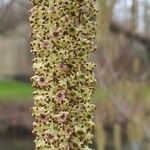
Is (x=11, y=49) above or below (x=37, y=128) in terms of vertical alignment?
above

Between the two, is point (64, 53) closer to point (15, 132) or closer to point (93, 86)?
point (93, 86)

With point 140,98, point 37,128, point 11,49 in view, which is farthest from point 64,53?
point 11,49

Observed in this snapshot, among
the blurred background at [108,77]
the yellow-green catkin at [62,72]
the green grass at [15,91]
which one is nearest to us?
the yellow-green catkin at [62,72]

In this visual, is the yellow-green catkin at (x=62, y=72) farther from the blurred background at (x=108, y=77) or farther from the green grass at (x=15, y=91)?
the green grass at (x=15, y=91)

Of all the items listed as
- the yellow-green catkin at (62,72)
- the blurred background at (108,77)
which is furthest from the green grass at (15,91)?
the yellow-green catkin at (62,72)

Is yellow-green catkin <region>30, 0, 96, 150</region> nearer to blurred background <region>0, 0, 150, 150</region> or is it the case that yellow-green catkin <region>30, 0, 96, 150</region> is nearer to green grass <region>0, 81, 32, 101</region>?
blurred background <region>0, 0, 150, 150</region>

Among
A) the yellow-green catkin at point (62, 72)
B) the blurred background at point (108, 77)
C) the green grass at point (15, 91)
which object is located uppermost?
the green grass at point (15, 91)

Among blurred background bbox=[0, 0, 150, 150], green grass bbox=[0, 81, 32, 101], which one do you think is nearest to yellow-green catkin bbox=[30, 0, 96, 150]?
blurred background bbox=[0, 0, 150, 150]
